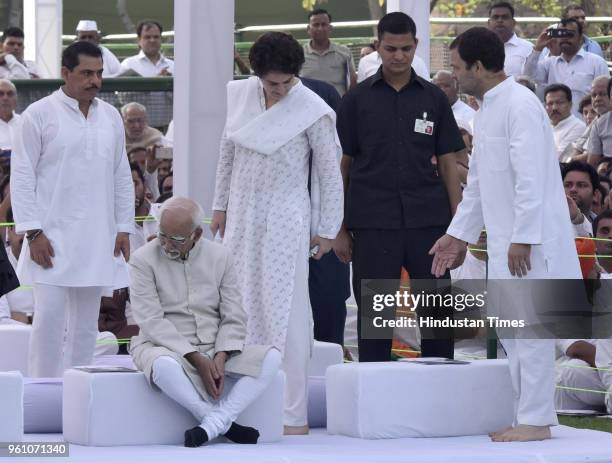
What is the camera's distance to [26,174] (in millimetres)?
8664

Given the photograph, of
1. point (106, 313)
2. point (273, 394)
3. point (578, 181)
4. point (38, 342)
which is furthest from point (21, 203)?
point (578, 181)

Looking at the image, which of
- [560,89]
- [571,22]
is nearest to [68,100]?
[560,89]

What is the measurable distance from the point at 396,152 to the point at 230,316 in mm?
1289

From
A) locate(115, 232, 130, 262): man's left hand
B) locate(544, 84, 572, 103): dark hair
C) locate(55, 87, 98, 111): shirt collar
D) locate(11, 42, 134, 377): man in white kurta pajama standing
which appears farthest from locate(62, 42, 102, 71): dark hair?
locate(544, 84, 572, 103): dark hair

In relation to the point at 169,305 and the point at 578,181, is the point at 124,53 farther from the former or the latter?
the point at 169,305

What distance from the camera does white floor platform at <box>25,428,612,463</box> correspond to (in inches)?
279

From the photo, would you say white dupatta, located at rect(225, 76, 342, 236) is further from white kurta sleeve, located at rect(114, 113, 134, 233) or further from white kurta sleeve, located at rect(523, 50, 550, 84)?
white kurta sleeve, located at rect(523, 50, 550, 84)

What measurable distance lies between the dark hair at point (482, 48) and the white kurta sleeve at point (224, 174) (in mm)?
1284

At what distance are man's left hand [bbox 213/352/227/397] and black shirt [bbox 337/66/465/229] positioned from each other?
46.8 inches

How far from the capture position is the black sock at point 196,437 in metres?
7.39

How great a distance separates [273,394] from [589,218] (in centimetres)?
415

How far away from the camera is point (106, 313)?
11273 mm

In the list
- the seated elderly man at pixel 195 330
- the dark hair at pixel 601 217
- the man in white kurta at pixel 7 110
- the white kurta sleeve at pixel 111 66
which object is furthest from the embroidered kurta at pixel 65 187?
the white kurta sleeve at pixel 111 66

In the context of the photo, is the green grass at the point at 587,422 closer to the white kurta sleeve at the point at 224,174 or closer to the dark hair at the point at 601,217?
the dark hair at the point at 601,217
